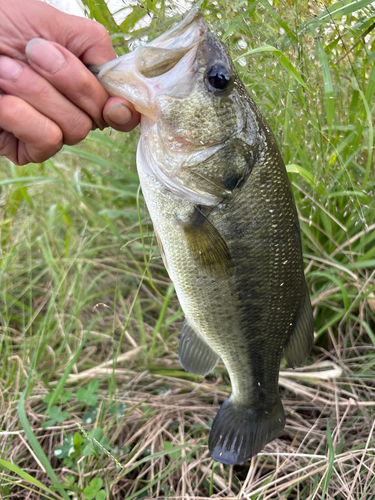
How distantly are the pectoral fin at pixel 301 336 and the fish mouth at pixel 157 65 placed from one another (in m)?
0.96

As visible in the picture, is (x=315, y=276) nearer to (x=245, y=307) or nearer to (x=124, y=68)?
(x=245, y=307)

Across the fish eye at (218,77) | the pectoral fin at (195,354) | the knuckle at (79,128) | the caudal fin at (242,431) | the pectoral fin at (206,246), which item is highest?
the fish eye at (218,77)

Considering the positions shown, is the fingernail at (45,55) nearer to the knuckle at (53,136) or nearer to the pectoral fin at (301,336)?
the knuckle at (53,136)

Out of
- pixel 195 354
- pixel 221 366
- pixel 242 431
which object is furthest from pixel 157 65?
pixel 221 366

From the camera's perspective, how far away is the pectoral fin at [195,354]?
1.65 meters

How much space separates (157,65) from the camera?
1187 millimetres

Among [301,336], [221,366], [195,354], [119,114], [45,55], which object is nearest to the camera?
[45,55]

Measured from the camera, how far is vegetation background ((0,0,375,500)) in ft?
5.44

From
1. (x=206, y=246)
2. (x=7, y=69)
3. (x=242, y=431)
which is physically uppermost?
(x=7, y=69)

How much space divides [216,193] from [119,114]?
422 mm

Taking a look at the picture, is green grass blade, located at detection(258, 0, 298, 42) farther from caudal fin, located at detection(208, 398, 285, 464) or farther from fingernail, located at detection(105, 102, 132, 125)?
caudal fin, located at detection(208, 398, 285, 464)

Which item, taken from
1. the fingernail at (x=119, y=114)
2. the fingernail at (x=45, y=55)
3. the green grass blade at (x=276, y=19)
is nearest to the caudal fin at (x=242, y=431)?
the fingernail at (x=119, y=114)

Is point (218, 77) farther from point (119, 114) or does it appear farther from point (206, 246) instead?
point (206, 246)

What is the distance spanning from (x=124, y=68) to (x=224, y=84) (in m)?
0.33
